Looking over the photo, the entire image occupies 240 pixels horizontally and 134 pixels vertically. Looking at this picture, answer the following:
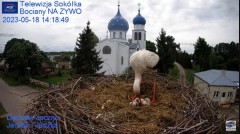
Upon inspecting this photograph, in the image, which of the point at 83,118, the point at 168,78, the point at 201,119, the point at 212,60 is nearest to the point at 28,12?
the point at 83,118

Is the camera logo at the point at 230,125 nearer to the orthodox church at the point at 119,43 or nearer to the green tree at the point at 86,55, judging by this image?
the green tree at the point at 86,55

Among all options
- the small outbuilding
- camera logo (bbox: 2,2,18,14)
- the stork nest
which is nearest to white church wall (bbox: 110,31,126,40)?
the small outbuilding

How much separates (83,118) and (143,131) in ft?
0.98

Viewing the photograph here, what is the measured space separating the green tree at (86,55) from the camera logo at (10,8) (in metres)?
3.19

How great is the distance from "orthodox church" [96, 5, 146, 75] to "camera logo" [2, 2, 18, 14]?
700 centimetres

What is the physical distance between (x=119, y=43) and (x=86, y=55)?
4.24 meters

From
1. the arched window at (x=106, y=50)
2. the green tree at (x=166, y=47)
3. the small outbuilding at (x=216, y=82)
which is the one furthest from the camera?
the arched window at (x=106, y=50)

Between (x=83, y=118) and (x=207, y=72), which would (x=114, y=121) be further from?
(x=207, y=72)

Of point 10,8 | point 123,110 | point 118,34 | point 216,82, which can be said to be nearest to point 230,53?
point 216,82

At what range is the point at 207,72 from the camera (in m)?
3.41

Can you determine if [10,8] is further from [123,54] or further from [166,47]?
[123,54]

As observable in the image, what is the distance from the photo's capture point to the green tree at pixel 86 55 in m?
5.01

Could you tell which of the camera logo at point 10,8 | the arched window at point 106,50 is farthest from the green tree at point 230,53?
the arched window at point 106,50

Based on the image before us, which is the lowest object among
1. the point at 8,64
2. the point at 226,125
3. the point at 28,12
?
the point at 226,125
